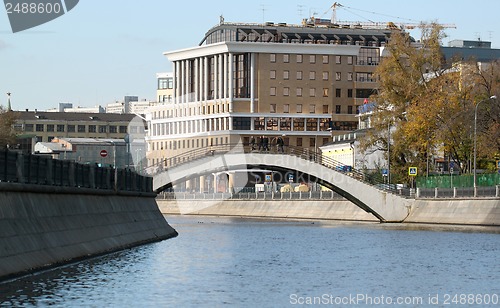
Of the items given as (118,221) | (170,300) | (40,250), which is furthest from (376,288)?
(118,221)

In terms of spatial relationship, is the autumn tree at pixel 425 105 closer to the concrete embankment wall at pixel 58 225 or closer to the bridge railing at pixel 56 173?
the bridge railing at pixel 56 173

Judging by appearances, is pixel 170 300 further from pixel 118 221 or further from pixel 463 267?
pixel 118 221

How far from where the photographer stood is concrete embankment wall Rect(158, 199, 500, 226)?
103062 mm

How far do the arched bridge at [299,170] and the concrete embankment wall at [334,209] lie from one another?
451cm

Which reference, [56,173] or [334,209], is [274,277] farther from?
[334,209]

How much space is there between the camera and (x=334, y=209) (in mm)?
141625

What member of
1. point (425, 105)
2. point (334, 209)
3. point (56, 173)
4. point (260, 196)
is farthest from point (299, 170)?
point (56, 173)

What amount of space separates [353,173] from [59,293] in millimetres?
89839

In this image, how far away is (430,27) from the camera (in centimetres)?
12600

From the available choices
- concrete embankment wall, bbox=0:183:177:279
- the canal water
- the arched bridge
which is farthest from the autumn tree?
concrete embankment wall, bbox=0:183:177:279

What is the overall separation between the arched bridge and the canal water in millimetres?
43910

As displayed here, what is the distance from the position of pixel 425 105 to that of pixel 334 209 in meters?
24.9

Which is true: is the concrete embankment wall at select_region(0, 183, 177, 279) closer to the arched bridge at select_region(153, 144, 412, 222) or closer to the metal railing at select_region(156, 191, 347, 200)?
the arched bridge at select_region(153, 144, 412, 222)

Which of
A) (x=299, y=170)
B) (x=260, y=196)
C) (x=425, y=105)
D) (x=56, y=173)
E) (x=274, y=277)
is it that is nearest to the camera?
(x=274, y=277)
